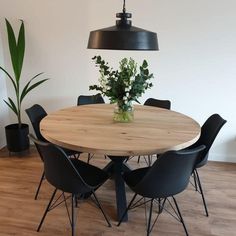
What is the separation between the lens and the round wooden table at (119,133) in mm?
1885

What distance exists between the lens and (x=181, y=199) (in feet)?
9.01

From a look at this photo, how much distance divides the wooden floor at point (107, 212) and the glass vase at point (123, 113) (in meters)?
0.82

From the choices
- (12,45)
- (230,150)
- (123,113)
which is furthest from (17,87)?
(230,150)

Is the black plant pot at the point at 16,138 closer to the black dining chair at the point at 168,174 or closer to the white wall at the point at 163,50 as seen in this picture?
the white wall at the point at 163,50

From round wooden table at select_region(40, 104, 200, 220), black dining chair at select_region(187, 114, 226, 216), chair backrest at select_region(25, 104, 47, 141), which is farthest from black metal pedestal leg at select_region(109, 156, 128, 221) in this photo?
chair backrest at select_region(25, 104, 47, 141)

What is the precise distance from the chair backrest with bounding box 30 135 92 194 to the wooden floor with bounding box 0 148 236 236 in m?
0.51

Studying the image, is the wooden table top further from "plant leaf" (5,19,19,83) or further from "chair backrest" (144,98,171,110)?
"plant leaf" (5,19,19,83)

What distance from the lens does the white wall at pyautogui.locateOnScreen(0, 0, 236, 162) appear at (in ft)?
10.7

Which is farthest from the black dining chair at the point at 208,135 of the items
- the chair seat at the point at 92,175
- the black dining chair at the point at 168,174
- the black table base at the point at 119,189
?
the chair seat at the point at 92,175

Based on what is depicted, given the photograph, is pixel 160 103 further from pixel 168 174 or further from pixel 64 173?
pixel 64 173

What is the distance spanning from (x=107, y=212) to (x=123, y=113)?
35.5 inches

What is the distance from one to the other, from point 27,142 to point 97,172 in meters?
1.80

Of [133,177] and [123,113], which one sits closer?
[133,177]

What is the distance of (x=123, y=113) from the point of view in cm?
244
